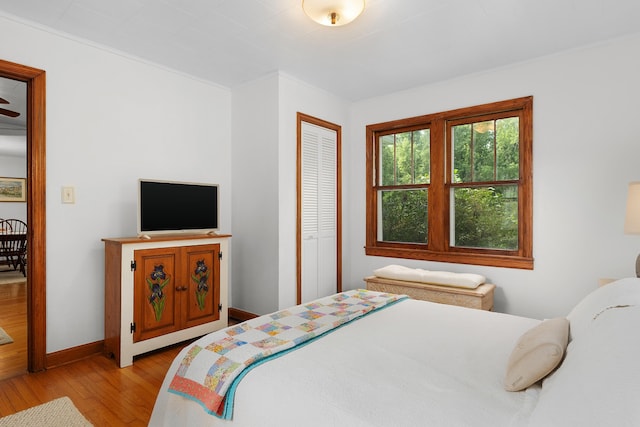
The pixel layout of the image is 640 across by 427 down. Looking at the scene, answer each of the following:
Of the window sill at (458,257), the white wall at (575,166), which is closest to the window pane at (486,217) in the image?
the window sill at (458,257)

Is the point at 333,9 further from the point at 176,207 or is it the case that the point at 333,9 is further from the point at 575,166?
the point at 575,166

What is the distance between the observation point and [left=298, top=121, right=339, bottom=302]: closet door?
390cm

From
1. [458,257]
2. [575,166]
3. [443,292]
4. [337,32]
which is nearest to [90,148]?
[337,32]

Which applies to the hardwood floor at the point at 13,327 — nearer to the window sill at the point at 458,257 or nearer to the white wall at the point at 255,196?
the white wall at the point at 255,196

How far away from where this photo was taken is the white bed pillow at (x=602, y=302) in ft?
4.25

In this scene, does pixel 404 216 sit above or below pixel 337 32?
below

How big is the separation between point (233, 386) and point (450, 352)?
88 cm

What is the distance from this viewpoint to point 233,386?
128 cm

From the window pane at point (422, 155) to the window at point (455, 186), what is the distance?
1 centimetres

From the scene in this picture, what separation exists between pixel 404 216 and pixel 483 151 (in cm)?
108

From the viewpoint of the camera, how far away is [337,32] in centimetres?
277

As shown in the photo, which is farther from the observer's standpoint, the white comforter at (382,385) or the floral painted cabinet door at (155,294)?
the floral painted cabinet door at (155,294)

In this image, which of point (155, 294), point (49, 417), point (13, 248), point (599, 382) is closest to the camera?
point (599, 382)

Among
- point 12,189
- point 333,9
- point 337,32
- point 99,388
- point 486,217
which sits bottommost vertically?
point 99,388
